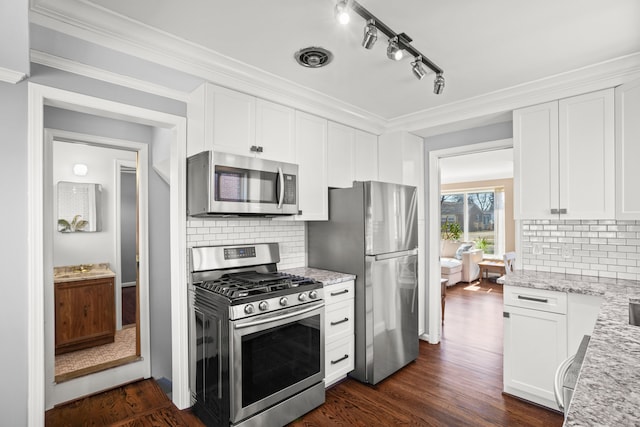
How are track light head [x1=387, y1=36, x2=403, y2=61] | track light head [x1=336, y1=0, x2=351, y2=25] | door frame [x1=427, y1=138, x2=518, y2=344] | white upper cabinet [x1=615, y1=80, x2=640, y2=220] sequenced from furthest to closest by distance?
1. door frame [x1=427, y1=138, x2=518, y2=344]
2. white upper cabinet [x1=615, y1=80, x2=640, y2=220]
3. track light head [x1=387, y1=36, x2=403, y2=61]
4. track light head [x1=336, y1=0, x2=351, y2=25]

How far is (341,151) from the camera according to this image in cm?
337

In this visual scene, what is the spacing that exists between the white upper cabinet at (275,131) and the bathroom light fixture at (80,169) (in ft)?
6.24

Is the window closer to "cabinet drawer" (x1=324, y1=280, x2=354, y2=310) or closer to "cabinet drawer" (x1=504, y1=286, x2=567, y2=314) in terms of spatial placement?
"cabinet drawer" (x1=504, y1=286, x2=567, y2=314)

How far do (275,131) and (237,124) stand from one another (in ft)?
1.18

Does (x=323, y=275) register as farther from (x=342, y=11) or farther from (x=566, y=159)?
(x=566, y=159)

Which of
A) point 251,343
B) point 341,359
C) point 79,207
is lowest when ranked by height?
point 341,359

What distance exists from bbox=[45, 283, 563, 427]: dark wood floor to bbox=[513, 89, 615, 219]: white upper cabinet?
4.90ft

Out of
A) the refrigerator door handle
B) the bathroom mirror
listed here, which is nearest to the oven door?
the refrigerator door handle

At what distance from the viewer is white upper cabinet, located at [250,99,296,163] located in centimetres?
267

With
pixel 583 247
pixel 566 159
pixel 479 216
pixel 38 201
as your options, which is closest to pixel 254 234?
pixel 38 201

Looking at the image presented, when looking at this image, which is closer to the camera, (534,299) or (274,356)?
(274,356)

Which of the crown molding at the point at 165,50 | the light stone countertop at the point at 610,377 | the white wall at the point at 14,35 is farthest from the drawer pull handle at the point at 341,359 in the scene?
the white wall at the point at 14,35

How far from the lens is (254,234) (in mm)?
2953

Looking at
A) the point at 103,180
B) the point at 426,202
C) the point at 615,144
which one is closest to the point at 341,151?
the point at 426,202
